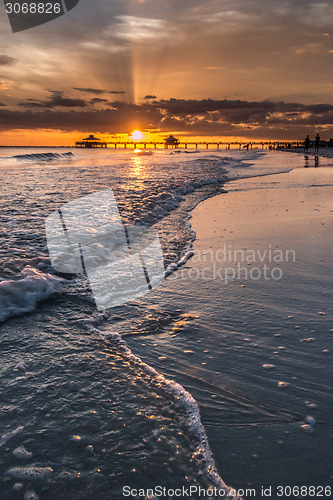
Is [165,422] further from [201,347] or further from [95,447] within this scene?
[201,347]

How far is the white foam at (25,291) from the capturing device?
3732 mm

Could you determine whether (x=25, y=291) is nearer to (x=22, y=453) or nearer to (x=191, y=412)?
(x=22, y=453)

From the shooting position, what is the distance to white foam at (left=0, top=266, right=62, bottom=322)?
3732mm

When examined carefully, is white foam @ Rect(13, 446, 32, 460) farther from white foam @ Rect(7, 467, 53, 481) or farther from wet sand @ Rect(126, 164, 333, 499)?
wet sand @ Rect(126, 164, 333, 499)

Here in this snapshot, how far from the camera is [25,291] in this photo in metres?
4.09

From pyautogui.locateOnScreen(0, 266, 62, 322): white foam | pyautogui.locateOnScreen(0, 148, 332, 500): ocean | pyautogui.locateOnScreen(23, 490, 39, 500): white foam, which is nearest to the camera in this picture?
pyautogui.locateOnScreen(23, 490, 39, 500): white foam

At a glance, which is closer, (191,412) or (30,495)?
(30,495)

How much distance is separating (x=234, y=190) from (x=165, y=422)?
1237cm

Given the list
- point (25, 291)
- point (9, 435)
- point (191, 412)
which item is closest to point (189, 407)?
point (191, 412)

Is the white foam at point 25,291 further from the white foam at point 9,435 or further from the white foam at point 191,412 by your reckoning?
the white foam at point 9,435

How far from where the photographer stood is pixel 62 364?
271cm

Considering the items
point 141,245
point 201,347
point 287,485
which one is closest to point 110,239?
point 141,245

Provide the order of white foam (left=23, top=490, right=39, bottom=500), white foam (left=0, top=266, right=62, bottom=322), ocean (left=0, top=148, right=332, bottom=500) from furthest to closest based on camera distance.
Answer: white foam (left=0, top=266, right=62, bottom=322)
ocean (left=0, top=148, right=332, bottom=500)
white foam (left=23, top=490, right=39, bottom=500)

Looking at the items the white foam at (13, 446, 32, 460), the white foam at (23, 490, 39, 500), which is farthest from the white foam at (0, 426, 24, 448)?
the white foam at (23, 490, 39, 500)
